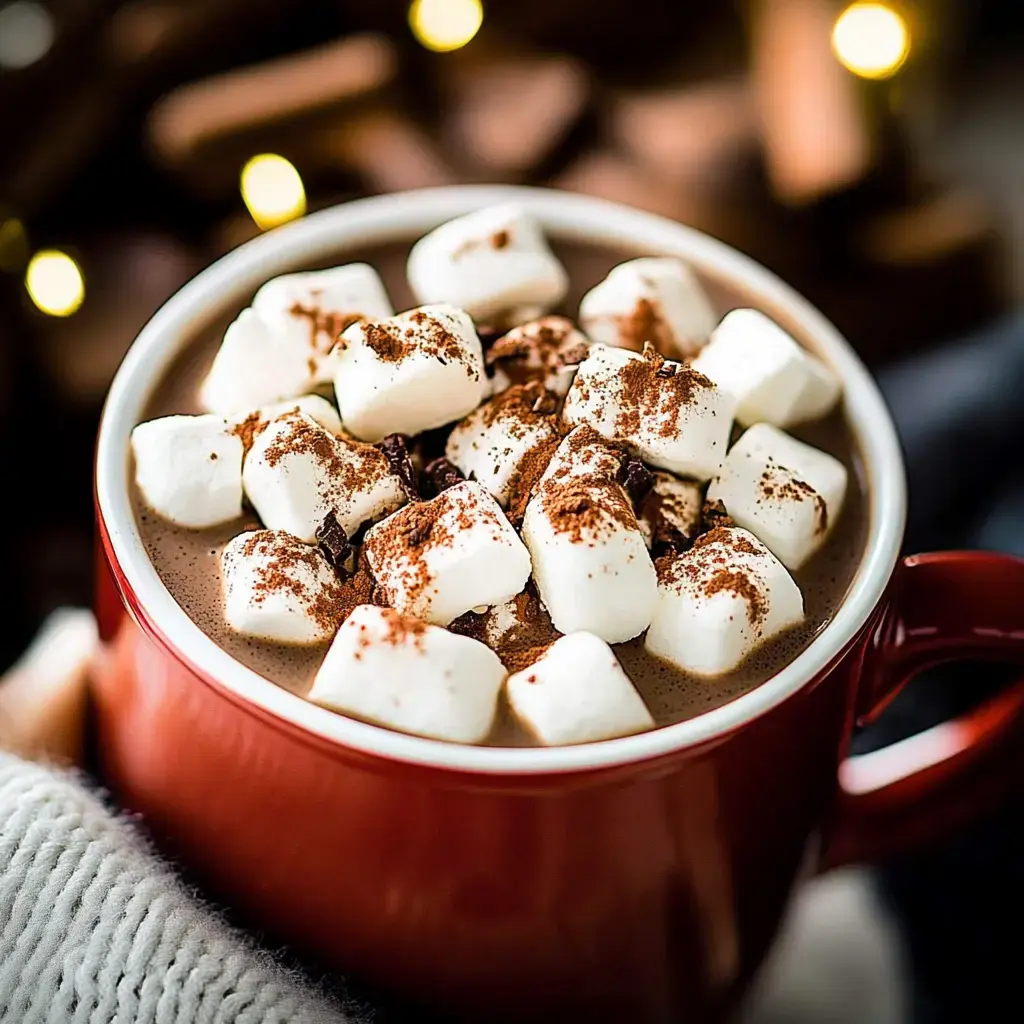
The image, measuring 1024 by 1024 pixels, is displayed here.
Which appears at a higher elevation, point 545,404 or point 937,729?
point 545,404

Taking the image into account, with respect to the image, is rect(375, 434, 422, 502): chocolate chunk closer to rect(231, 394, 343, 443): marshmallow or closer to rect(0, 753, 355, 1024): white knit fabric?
rect(231, 394, 343, 443): marshmallow

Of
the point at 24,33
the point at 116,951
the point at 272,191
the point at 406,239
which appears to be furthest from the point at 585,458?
the point at 24,33

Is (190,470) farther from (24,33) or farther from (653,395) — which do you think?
(24,33)

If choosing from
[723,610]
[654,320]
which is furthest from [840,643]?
[654,320]

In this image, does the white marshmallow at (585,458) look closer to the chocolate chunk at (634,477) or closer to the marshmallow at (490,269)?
the chocolate chunk at (634,477)

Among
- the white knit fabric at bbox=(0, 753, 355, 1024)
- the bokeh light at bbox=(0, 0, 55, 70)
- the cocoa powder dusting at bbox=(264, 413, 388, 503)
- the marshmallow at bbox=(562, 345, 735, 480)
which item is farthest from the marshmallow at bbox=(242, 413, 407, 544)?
the bokeh light at bbox=(0, 0, 55, 70)
